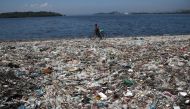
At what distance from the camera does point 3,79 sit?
28.6 ft

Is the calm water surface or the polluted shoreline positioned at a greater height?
the polluted shoreline

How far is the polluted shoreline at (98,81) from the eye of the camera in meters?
7.68

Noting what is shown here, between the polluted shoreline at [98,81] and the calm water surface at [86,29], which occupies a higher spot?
the polluted shoreline at [98,81]

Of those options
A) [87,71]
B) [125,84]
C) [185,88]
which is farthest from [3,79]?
[185,88]

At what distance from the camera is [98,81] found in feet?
30.0

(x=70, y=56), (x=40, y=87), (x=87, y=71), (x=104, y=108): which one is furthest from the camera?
(x=70, y=56)

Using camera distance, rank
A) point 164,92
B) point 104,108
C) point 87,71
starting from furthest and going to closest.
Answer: point 87,71
point 164,92
point 104,108

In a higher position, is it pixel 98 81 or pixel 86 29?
pixel 98 81

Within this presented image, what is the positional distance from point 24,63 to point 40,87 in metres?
3.18

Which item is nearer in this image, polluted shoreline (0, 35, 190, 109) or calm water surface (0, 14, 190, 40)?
polluted shoreline (0, 35, 190, 109)

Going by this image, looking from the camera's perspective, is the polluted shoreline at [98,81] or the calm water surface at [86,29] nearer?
the polluted shoreline at [98,81]

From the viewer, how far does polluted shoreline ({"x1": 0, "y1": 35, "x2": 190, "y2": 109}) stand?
7.68 meters

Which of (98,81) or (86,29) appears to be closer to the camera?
(98,81)

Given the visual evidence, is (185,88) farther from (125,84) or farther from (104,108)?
(104,108)
